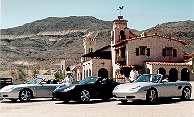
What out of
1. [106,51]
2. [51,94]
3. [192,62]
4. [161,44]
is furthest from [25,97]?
[106,51]

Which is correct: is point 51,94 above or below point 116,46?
below

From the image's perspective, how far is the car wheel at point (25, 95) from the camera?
20734 millimetres

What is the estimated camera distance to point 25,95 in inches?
821

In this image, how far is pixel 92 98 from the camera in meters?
19.4

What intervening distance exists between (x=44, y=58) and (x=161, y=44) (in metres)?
103

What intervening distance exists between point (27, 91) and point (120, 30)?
127 ft

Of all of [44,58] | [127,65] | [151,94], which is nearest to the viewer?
[151,94]

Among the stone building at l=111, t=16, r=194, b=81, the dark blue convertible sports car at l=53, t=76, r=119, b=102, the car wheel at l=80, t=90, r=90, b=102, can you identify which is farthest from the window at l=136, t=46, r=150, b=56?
the car wheel at l=80, t=90, r=90, b=102

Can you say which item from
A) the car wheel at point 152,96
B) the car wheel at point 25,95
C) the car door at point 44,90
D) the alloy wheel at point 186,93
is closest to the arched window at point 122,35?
the car door at point 44,90

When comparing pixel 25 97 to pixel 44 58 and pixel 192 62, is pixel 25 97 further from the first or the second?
pixel 44 58

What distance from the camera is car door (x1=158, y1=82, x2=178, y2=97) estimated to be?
1802 centimetres

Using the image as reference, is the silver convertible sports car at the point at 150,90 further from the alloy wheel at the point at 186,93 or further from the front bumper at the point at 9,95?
the front bumper at the point at 9,95

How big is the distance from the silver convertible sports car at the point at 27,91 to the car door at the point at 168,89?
222 inches

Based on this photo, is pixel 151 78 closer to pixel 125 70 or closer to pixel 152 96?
pixel 152 96
